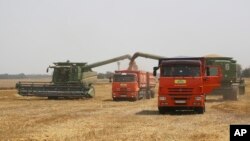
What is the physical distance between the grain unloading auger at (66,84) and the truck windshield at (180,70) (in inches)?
643

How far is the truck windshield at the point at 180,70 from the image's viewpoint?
22.5 metres

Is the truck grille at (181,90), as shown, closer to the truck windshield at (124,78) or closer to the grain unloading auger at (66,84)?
the truck windshield at (124,78)

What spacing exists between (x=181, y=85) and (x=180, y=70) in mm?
850

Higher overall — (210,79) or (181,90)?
(210,79)

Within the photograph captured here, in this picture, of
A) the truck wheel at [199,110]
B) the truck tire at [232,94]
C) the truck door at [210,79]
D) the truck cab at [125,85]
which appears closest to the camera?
the truck wheel at [199,110]

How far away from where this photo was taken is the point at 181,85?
72.7 feet

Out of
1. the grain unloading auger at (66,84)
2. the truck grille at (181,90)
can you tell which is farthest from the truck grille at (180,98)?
the grain unloading auger at (66,84)

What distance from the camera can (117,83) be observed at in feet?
117

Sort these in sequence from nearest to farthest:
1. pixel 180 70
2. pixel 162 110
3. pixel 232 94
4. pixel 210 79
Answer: pixel 180 70, pixel 162 110, pixel 210 79, pixel 232 94

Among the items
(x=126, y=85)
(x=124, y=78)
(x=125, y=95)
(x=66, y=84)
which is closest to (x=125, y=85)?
(x=126, y=85)

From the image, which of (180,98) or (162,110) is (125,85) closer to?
(162,110)

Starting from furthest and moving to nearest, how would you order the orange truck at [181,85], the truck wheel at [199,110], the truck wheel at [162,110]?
1. the truck wheel at [162,110]
2. the truck wheel at [199,110]
3. the orange truck at [181,85]

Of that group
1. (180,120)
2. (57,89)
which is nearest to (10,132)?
(180,120)

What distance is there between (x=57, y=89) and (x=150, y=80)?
367 inches
